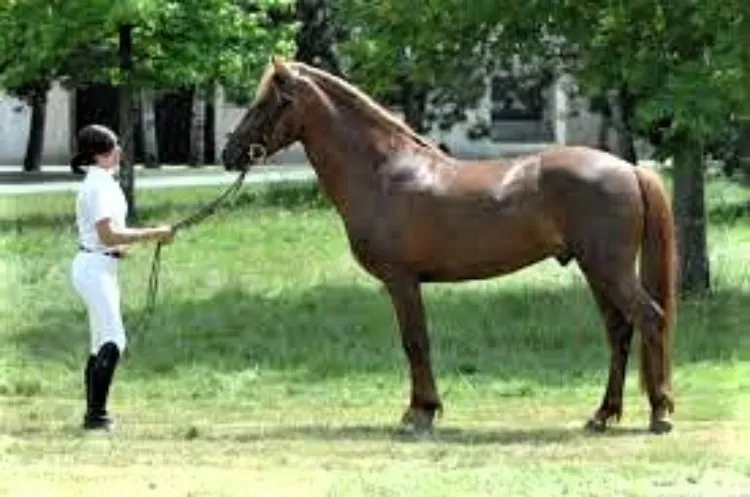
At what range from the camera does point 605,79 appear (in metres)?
17.6

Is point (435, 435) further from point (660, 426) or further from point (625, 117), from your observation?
point (625, 117)

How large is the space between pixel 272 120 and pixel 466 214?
4.67 feet

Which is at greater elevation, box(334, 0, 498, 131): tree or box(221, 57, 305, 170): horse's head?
box(221, 57, 305, 170): horse's head

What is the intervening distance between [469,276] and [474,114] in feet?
78.6

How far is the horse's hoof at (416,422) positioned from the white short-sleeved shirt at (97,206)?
7.16 feet

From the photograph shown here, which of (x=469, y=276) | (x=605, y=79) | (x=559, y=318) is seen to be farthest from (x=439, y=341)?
(x=469, y=276)

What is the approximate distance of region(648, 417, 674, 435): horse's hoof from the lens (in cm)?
1129

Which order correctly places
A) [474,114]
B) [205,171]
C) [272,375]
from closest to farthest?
[272,375] → [474,114] → [205,171]

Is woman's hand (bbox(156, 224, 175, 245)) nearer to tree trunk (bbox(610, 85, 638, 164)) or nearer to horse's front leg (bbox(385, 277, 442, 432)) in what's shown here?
horse's front leg (bbox(385, 277, 442, 432))

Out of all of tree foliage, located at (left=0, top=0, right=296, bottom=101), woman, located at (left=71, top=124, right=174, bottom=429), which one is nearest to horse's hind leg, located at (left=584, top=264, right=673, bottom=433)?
woman, located at (left=71, top=124, right=174, bottom=429)

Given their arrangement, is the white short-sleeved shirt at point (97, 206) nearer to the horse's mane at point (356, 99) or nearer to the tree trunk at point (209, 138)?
the horse's mane at point (356, 99)

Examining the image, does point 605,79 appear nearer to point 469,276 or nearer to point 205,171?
point 469,276

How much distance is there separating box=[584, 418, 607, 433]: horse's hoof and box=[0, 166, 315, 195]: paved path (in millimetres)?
24183

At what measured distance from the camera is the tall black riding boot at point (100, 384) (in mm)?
11656
